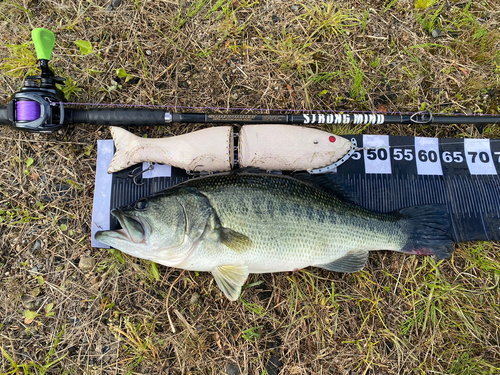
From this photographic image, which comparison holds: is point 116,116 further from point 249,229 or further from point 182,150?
point 249,229

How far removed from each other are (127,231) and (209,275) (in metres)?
1.05

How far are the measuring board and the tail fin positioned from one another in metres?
0.15

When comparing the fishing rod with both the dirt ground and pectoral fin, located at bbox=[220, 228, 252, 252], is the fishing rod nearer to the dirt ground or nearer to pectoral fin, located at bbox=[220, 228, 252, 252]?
the dirt ground

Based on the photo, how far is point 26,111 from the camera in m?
2.89

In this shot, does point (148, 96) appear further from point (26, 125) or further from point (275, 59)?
point (275, 59)

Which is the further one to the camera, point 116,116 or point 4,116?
point 116,116

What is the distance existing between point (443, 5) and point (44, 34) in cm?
443

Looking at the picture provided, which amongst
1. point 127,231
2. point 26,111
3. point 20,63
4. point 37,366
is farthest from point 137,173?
point 37,366

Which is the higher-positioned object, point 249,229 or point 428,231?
point 249,229

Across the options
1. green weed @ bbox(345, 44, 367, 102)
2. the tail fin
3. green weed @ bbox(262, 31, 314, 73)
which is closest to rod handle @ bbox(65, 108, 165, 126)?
green weed @ bbox(262, 31, 314, 73)

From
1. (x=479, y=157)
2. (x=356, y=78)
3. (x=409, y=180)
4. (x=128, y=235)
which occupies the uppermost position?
(x=356, y=78)

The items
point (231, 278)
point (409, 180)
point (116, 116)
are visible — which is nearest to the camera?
point (231, 278)

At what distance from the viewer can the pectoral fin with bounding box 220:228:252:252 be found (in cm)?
266

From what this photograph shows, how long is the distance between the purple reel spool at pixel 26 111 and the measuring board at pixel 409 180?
2.06ft
